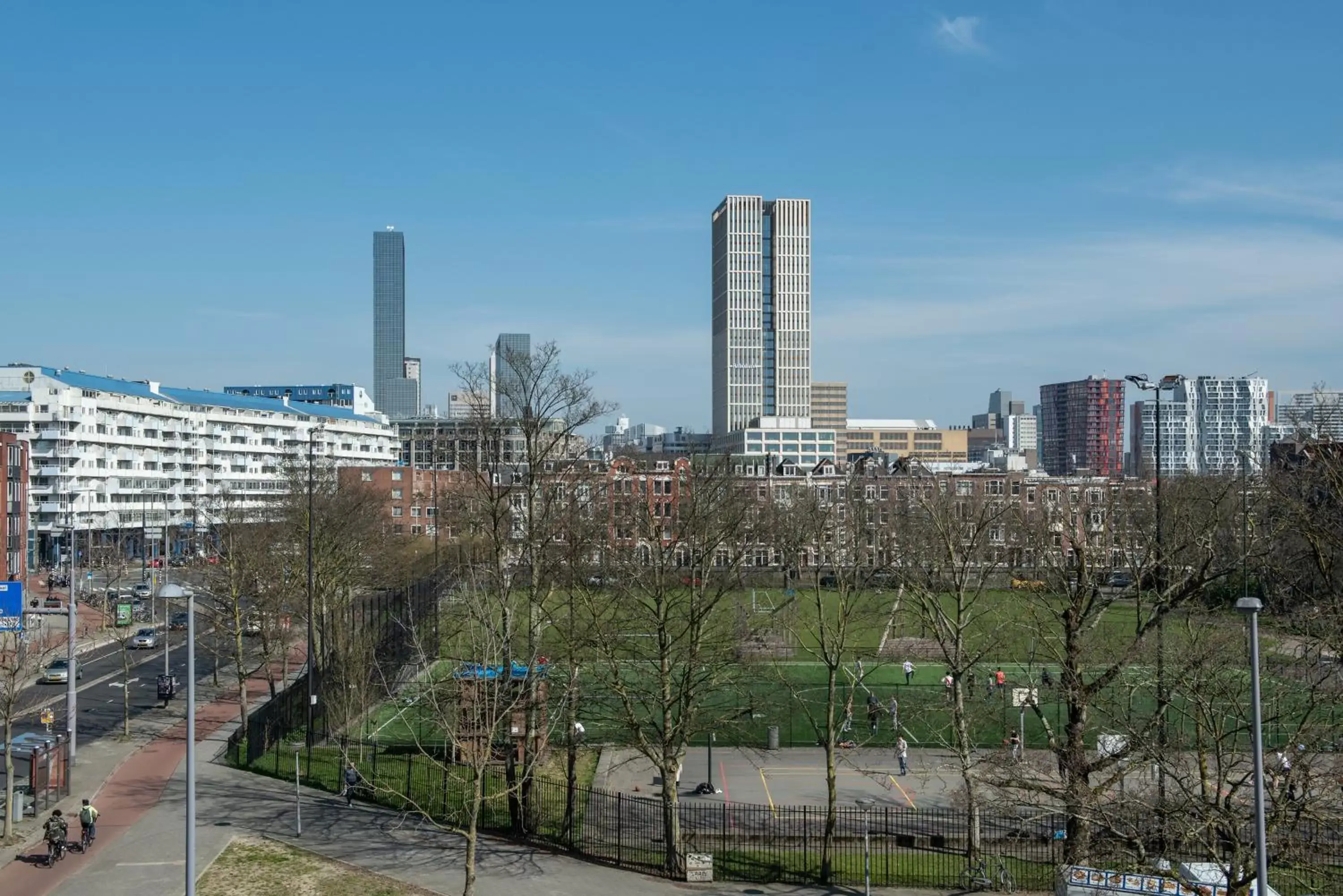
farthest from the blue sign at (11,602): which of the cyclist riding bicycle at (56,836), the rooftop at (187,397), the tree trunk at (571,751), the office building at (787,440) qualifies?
the office building at (787,440)

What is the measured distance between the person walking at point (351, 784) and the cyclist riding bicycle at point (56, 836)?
7.15 metres

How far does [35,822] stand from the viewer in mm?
28922

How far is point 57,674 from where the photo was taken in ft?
168

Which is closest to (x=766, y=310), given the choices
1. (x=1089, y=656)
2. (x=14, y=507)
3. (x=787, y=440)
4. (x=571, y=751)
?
(x=787, y=440)

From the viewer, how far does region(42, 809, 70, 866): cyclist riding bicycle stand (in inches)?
1005

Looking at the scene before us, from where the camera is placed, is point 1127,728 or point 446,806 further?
point 446,806

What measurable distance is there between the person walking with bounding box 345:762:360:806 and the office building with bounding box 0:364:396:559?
44565mm

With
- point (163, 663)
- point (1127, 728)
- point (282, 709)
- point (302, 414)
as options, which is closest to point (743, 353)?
point (302, 414)

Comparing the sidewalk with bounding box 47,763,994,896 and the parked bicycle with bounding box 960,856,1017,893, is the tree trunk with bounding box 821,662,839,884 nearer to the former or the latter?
the sidewalk with bounding box 47,763,994,896

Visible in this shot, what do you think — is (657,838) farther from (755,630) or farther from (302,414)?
(302,414)

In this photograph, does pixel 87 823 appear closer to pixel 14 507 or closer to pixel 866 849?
pixel 866 849

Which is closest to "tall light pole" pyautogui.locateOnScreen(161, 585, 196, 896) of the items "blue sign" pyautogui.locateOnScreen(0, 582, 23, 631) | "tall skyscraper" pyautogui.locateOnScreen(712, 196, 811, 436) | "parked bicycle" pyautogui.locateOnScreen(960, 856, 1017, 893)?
"parked bicycle" pyautogui.locateOnScreen(960, 856, 1017, 893)

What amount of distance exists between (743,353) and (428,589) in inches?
5544

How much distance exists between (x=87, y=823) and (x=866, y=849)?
1873 cm
